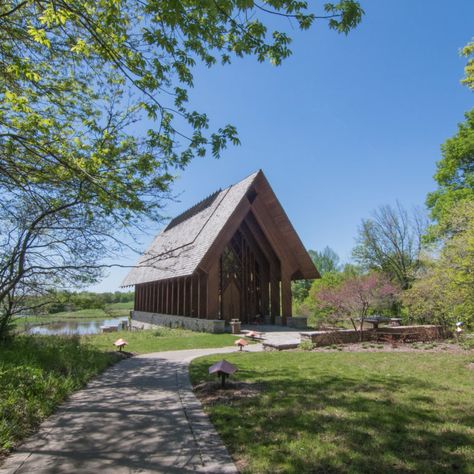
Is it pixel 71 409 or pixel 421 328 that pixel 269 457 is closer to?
pixel 71 409

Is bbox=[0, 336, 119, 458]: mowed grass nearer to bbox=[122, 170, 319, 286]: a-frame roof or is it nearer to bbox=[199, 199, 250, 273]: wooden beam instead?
bbox=[199, 199, 250, 273]: wooden beam

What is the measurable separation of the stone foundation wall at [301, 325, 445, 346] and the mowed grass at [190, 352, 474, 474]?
4.15 m

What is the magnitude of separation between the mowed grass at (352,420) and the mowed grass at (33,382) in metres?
2.41

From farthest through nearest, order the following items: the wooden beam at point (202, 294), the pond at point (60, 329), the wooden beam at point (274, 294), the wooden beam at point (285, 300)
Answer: the wooden beam at point (274, 294)
the wooden beam at point (285, 300)
the wooden beam at point (202, 294)
the pond at point (60, 329)

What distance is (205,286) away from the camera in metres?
19.6

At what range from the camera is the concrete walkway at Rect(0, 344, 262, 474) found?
371 cm

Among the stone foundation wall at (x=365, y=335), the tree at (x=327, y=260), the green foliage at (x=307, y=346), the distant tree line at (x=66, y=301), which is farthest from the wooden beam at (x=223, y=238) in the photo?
the tree at (x=327, y=260)

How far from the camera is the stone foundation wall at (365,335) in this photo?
1254cm

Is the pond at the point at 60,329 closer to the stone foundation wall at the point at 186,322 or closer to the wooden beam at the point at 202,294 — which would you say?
the stone foundation wall at the point at 186,322

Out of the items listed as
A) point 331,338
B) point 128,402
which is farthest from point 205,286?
point 128,402

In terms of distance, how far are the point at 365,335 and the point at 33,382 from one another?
443 inches

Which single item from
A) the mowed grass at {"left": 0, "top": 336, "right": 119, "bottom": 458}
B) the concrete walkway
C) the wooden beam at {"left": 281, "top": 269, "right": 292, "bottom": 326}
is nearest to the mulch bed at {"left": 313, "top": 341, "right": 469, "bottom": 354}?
the concrete walkway

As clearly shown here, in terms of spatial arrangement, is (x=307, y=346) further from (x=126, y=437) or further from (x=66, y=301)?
(x=126, y=437)

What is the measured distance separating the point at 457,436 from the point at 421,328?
36.2 ft
